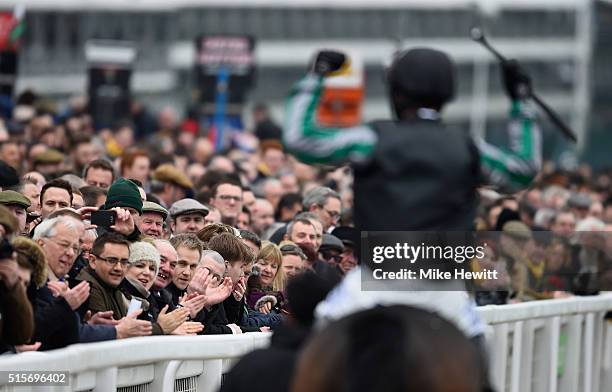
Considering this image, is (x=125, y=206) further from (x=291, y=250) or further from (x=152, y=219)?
(x=291, y=250)

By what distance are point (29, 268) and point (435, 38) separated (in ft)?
198

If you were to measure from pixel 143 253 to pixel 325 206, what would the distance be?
5.04 meters

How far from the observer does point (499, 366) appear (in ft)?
35.3

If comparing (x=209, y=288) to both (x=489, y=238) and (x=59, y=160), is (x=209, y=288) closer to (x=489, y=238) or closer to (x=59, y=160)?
(x=489, y=238)

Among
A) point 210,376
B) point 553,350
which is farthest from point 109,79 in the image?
point 210,376

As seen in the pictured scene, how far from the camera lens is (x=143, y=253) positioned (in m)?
9.87

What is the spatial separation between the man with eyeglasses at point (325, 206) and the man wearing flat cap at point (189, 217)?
2258 millimetres

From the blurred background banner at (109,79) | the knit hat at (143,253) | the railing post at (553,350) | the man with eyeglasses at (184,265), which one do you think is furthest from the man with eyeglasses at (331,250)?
the blurred background banner at (109,79)

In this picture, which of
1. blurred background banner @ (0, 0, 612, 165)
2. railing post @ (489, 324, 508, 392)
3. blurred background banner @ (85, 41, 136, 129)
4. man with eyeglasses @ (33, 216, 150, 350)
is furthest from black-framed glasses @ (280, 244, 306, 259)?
blurred background banner @ (0, 0, 612, 165)

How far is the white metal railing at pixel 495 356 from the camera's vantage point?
294 inches

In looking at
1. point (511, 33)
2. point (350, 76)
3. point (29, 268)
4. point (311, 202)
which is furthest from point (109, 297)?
point (511, 33)

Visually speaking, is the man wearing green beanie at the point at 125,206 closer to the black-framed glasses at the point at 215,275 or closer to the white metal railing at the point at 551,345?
the black-framed glasses at the point at 215,275

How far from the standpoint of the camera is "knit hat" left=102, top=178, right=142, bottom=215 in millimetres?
10961

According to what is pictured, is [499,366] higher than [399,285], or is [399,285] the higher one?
[399,285]
